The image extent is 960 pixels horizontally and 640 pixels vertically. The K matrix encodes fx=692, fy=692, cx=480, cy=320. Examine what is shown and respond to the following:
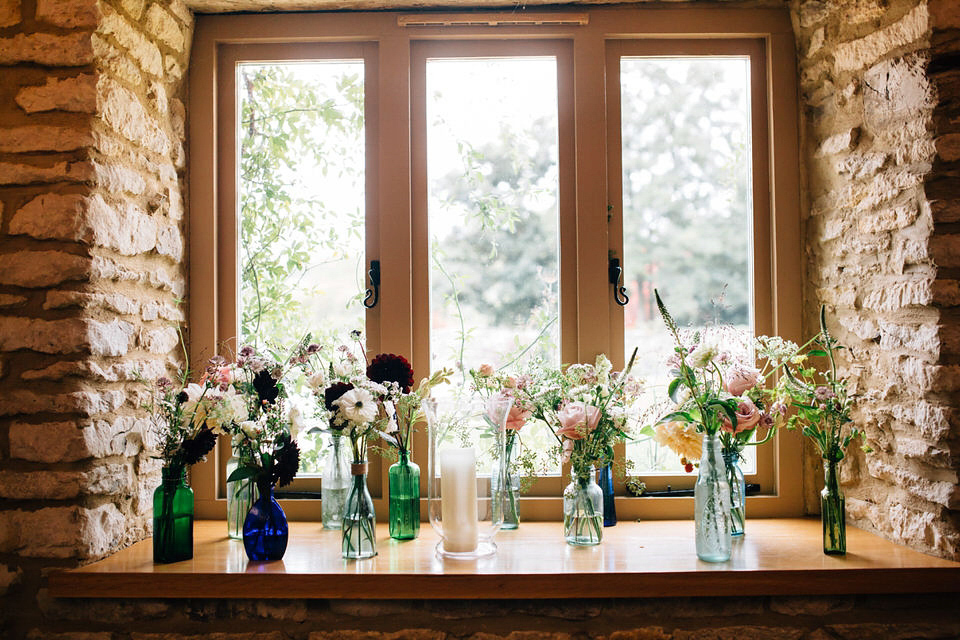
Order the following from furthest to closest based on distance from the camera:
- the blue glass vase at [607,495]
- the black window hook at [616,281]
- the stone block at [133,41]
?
the black window hook at [616,281]
the blue glass vase at [607,495]
the stone block at [133,41]

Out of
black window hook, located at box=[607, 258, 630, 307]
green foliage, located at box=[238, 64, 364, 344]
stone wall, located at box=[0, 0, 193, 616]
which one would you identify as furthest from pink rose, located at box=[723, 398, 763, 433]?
stone wall, located at box=[0, 0, 193, 616]

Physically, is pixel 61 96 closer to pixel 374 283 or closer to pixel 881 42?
pixel 374 283

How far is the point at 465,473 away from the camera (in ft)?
5.82

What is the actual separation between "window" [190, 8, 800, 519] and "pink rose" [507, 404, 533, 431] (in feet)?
1.02

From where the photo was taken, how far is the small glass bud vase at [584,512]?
1.89m

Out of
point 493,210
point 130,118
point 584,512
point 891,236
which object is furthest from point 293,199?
point 891,236

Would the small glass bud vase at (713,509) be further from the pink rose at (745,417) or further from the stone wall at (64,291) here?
the stone wall at (64,291)

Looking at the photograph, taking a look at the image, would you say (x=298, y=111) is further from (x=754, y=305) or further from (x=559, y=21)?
(x=754, y=305)

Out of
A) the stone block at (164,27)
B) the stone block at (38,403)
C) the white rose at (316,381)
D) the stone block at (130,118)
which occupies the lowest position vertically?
the stone block at (38,403)

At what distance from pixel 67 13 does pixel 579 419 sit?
66.4 inches

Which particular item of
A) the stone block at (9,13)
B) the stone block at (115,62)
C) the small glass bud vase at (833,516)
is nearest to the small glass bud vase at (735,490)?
the small glass bud vase at (833,516)

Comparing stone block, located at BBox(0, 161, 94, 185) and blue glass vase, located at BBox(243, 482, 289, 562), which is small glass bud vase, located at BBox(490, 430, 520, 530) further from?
stone block, located at BBox(0, 161, 94, 185)

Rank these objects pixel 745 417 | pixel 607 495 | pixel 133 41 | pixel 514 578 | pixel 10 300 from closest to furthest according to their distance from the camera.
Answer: pixel 514 578
pixel 10 300
pixel 745 417
pixel 133 41
pixel 607 495

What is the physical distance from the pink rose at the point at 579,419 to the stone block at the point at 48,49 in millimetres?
1542
